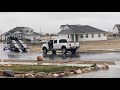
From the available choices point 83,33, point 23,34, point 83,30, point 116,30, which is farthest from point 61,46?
point 116,30

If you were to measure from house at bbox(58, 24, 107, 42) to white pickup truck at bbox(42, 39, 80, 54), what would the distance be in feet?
20.8

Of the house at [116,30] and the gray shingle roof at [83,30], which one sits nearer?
the gray shingle roof at [83,30]

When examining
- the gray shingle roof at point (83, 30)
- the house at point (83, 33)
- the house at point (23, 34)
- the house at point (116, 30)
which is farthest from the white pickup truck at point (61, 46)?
the house at point (116, 30)

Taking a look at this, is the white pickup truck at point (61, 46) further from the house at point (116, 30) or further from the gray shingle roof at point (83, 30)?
the house at point (116, 30)

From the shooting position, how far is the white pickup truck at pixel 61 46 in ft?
88.1

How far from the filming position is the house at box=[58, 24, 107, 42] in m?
35.8

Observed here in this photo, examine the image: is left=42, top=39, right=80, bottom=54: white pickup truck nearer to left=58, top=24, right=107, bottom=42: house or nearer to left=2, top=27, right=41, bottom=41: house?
left=58, top=24, right=107, bottom=42: house

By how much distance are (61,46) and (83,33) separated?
11.6 meters

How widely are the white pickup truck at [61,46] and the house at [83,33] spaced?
20.8 ft

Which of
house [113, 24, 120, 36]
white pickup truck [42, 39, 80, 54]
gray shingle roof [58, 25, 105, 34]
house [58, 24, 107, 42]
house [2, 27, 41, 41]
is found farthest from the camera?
house [113, 24, 120, 36]

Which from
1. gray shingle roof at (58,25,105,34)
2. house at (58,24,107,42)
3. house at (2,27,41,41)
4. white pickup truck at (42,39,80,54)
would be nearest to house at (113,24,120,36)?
house at (58,24,107,42)
